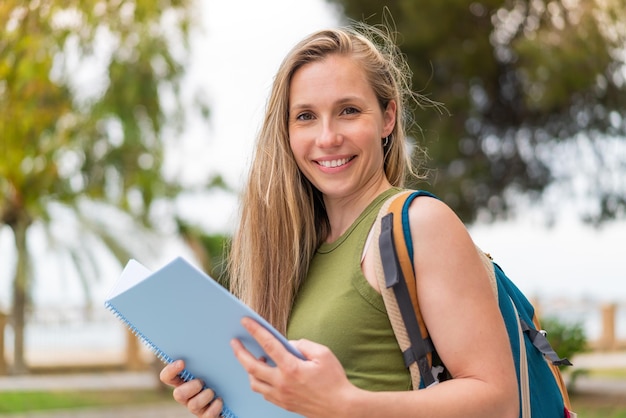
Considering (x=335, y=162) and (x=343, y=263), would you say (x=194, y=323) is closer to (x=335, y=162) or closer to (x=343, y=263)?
(x=343, y=263)

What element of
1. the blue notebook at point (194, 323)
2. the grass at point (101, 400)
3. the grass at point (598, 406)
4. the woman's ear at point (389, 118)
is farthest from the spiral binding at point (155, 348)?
the grass at point (101, 400)

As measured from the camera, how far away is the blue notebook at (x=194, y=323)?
4.30 feet

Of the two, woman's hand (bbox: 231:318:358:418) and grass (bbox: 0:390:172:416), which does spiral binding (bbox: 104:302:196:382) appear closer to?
woman's hand (bbox: 231:318:358:418)

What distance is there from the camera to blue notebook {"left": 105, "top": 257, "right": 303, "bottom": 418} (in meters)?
1.31

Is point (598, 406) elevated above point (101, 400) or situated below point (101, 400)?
above

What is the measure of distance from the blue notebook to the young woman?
0.09 ft

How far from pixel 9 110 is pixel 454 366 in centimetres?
1250

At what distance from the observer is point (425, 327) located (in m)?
1.45

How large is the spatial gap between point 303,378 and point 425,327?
0.27 m

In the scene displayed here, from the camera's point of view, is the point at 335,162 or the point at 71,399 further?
the point at 71,399

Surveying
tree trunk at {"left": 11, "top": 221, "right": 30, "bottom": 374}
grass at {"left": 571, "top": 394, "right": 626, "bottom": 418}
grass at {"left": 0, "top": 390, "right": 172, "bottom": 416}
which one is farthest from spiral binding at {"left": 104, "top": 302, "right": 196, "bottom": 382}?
tree trunk at {"left": 11, "top": 221, "right": 30, "bottom": 374}

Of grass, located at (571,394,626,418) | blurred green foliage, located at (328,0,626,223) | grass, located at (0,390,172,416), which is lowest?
grass, located at (0,390,172,416)

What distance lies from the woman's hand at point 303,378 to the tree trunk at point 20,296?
11.9m

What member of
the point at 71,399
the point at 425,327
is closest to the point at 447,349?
the point at 425,327
